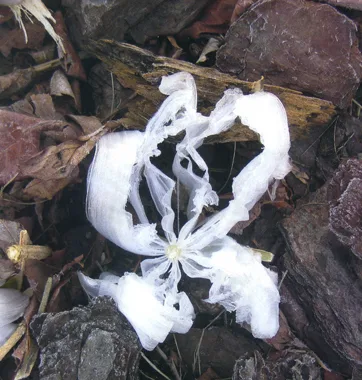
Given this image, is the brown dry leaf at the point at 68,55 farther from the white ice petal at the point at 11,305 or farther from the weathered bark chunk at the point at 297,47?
the white ice petal at the point at 11,305

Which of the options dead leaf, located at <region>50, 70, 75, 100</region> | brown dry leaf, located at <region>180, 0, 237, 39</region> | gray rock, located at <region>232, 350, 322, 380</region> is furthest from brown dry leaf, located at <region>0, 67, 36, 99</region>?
gray rock, located at <region>232, 350, 322, 380</region>

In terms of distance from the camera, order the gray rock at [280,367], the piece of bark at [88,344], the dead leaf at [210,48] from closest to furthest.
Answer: the piece of bark at [88,344] → the gray rock at [280,367] → the dead leaf at [210,48]

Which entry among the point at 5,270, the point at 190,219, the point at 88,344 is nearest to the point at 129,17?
the point at 190,219

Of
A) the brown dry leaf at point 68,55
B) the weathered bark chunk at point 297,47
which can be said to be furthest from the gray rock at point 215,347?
the brown dry leaf at point 68,55

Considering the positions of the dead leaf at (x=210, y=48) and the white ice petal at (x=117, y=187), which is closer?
the white ice petal at (x=117, y=187)

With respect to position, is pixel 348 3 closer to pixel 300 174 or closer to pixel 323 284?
pixel 300 174

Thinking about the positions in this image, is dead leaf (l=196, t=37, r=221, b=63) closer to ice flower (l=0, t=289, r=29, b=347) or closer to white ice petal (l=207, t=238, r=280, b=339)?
white ice petal (l=207, t=238, r=280, b=339)
